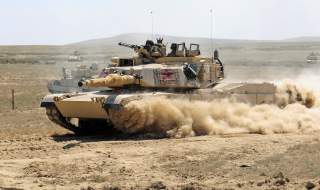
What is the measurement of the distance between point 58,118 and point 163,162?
592cm

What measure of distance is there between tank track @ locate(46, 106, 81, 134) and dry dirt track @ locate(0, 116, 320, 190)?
39.4 inches

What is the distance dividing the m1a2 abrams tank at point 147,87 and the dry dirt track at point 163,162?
0.96m

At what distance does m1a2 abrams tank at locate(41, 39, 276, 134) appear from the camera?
58.8 feet

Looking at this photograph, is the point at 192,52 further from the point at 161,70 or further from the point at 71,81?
the point at 71,81

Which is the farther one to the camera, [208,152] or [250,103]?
[250,103]

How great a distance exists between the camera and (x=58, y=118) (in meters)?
18.9

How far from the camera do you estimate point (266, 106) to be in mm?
20516

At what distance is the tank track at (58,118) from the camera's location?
18703 mm

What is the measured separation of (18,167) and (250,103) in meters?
9.04

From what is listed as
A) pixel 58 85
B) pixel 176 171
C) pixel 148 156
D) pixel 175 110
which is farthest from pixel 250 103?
pixel 58 85

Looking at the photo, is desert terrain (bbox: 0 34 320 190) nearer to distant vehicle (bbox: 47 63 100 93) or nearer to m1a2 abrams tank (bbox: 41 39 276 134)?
m1a2 abrams tank (bbox: 41 39 276 134)

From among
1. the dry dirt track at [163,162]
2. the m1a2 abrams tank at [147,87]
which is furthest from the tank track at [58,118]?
the dry dirt track at [163,162]

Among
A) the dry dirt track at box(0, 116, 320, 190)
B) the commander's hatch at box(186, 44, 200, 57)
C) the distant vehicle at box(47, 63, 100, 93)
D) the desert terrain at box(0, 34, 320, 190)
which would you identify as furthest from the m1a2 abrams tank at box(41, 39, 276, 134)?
the distant vehicle at box(47, 63, 100, 93)

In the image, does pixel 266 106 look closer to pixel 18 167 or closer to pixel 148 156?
pixel 148 156
